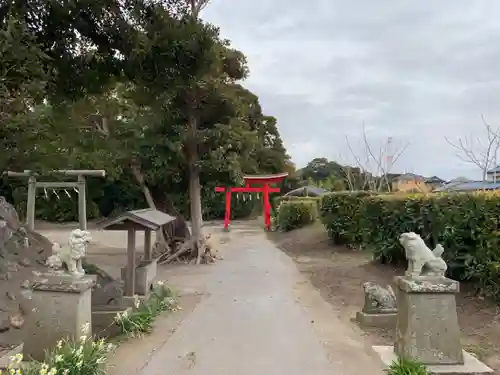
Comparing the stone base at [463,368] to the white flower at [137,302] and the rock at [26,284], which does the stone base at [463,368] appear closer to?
the white flower at [137,302]

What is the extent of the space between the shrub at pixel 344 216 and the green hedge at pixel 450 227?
3.09 m

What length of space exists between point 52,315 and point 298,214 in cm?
1727

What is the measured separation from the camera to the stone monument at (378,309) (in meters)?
6.24

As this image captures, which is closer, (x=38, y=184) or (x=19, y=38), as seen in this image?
(x=19, y=38)

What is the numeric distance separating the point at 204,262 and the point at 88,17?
25.5 ft

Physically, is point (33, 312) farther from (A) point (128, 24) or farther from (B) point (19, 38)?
(A) point (128, 24)

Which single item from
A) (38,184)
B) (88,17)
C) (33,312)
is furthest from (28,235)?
(38,184)

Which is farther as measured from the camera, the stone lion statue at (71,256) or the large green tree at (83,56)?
the large green tree at (83,56)

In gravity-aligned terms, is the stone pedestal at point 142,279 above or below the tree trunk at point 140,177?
A: below

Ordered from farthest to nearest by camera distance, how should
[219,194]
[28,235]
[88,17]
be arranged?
[219,194] < [28,235] < [88,17]

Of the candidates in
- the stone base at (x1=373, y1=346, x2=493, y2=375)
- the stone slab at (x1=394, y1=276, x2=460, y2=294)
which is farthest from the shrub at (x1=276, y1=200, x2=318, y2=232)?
the stone slab at (x1=394, y1=276, x2=460, y2=294)

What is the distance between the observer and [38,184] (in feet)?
53.5

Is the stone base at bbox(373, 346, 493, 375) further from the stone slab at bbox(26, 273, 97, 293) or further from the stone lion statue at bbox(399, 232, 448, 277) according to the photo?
the stone slab at bbox(26, 273, 97, 293)

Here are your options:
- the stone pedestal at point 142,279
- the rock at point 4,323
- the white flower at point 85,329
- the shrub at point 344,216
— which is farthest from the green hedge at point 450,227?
the rock at point 4,323
